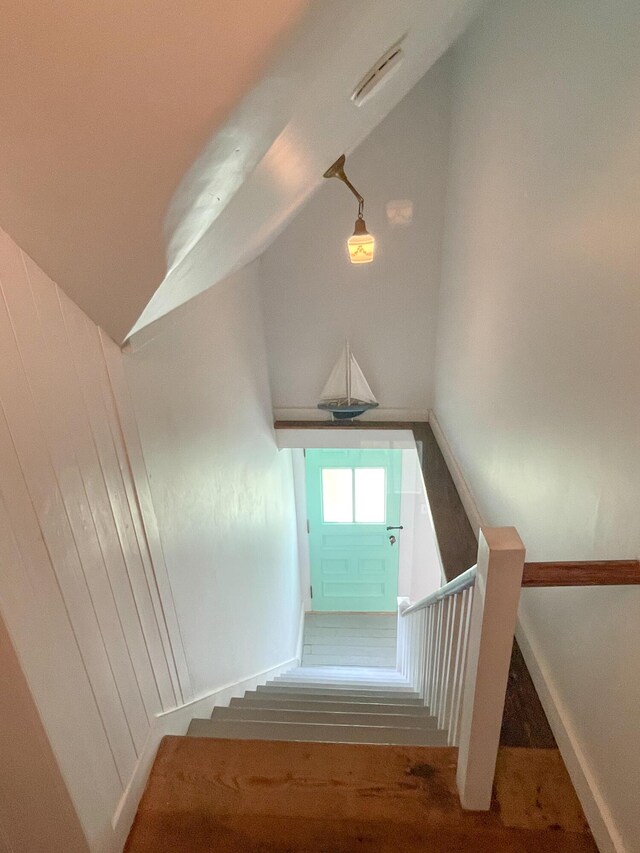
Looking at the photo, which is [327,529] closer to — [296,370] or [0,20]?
[296,370]

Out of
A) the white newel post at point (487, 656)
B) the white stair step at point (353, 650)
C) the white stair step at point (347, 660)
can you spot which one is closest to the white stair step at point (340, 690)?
the white newel post at point (487, 656)

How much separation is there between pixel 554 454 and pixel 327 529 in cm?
373

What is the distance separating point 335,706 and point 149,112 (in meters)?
2.23

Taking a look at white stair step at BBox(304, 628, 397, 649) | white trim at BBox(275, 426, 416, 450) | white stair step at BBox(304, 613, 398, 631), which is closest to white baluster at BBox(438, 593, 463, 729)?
white trim at BBox(275, 426, 416, 450)

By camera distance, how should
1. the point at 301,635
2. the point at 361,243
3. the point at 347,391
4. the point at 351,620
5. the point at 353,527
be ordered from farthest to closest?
1. the point at 351,620
2. the point at 353,527
3. the point at 301,635
4. the point at 347,391
5. the point at 361,243

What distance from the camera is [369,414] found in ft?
13.0

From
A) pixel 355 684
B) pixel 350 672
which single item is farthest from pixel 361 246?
pixel 350 672

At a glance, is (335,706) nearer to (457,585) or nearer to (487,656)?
(457,585)

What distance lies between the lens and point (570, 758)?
138 centimetres

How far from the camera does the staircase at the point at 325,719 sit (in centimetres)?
163

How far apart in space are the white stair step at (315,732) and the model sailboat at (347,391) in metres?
2.40

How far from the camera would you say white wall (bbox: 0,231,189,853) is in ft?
2.85

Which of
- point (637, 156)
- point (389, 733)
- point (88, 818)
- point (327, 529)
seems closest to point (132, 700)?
point (88, 818)

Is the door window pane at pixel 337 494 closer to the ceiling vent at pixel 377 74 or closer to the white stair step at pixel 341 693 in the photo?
the white stair step at pixel 341 693
